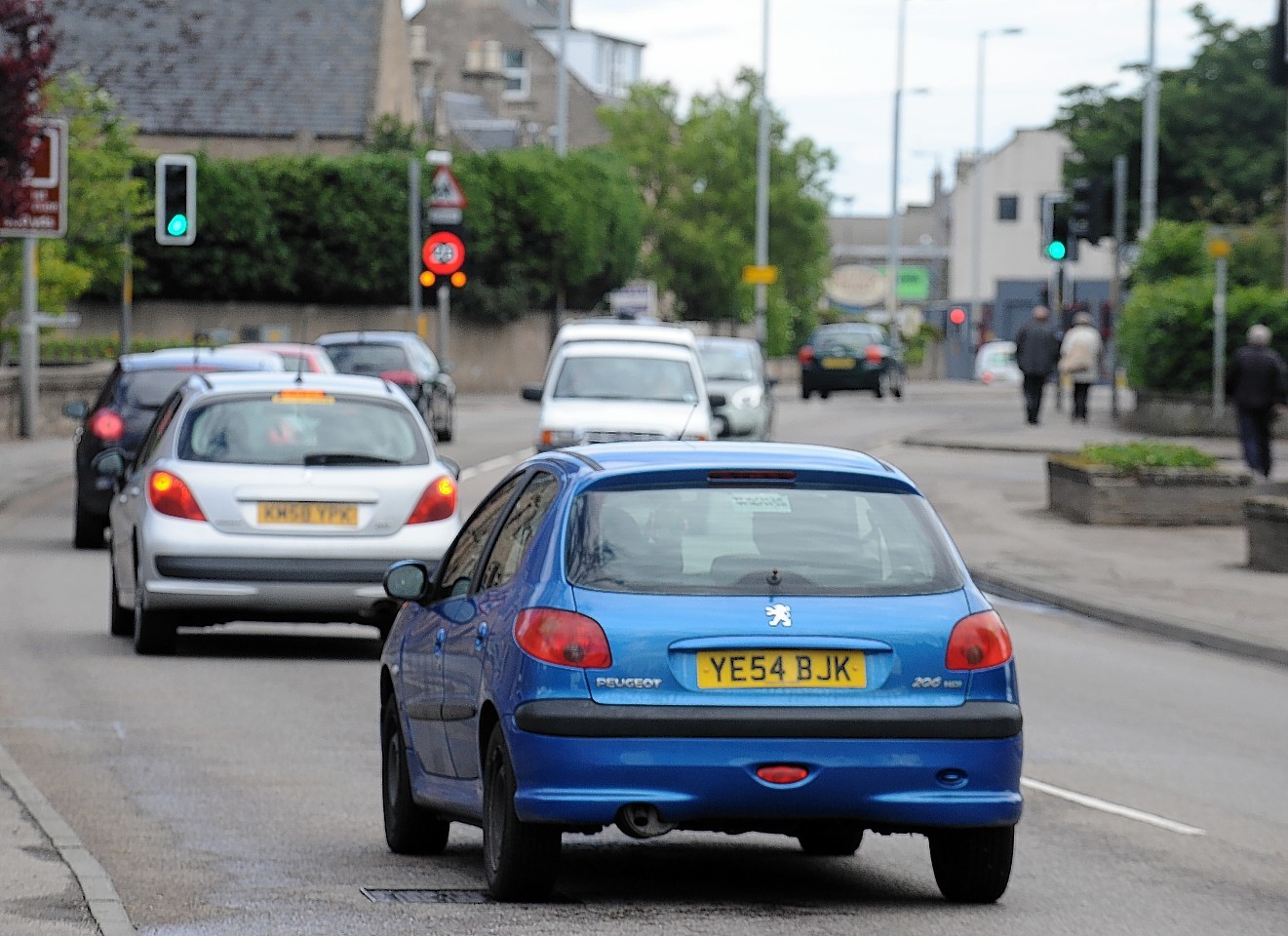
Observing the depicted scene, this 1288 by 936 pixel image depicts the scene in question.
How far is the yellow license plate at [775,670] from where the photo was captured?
6902 millimetres

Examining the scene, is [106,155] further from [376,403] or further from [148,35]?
[376,403]

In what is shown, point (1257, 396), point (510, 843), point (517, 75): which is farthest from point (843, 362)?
point (517, 75)

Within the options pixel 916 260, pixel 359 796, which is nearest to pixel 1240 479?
pixel 359 796

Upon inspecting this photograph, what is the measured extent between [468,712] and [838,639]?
119 centimetres

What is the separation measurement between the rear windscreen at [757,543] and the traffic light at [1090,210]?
104 ft

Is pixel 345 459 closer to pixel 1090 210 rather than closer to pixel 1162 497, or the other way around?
pixel 1162 497

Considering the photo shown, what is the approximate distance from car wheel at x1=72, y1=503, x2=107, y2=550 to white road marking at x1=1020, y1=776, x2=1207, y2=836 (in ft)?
38.4

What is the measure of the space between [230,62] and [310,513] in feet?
170

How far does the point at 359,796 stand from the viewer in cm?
976

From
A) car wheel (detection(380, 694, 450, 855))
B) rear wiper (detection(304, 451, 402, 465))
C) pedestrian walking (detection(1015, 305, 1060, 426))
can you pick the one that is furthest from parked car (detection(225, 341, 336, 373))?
pedestrian walking (detection(1015, 305, 1060, 426))

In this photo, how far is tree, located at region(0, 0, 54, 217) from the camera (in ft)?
86.4

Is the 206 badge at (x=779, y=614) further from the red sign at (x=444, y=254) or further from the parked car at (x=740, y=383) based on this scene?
the red sign at (x=444, y=254)

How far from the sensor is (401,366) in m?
35.8

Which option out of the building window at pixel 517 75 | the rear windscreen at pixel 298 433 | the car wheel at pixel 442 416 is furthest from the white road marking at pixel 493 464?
the building window at pixel 517 75
